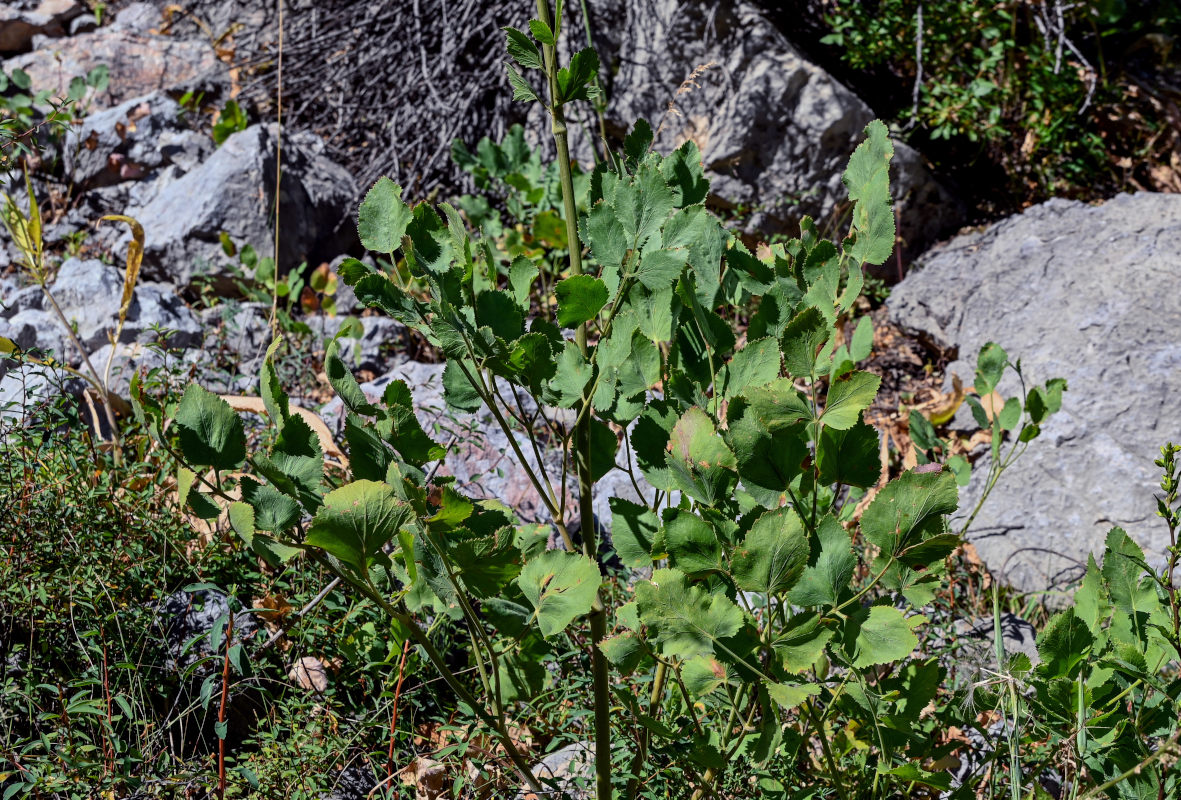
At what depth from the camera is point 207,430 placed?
1054mm

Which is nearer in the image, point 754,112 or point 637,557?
point 637,557

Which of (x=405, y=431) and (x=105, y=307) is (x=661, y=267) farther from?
(x=105, y=307)

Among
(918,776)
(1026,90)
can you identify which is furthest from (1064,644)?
(1026,90)

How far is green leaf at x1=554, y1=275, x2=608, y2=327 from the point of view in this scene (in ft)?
3.56

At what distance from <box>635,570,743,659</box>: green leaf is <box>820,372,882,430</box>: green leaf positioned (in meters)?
0.24

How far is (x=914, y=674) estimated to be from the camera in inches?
51.1

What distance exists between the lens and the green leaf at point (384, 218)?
3.61ft

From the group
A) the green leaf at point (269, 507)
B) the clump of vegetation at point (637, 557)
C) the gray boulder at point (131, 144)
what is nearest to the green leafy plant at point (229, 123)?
the gray boulder at point (131, 144)

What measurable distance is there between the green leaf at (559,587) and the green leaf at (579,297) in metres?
0.29

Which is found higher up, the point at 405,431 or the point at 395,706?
the point at 405,431

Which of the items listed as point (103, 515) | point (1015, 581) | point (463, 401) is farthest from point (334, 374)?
point (1015, 581)

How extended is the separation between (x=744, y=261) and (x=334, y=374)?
58 centimetres

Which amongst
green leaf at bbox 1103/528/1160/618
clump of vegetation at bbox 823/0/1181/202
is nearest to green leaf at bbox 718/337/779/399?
green leaf at bbox 1103/528/1160/618

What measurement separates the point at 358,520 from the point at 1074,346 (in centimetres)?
275
